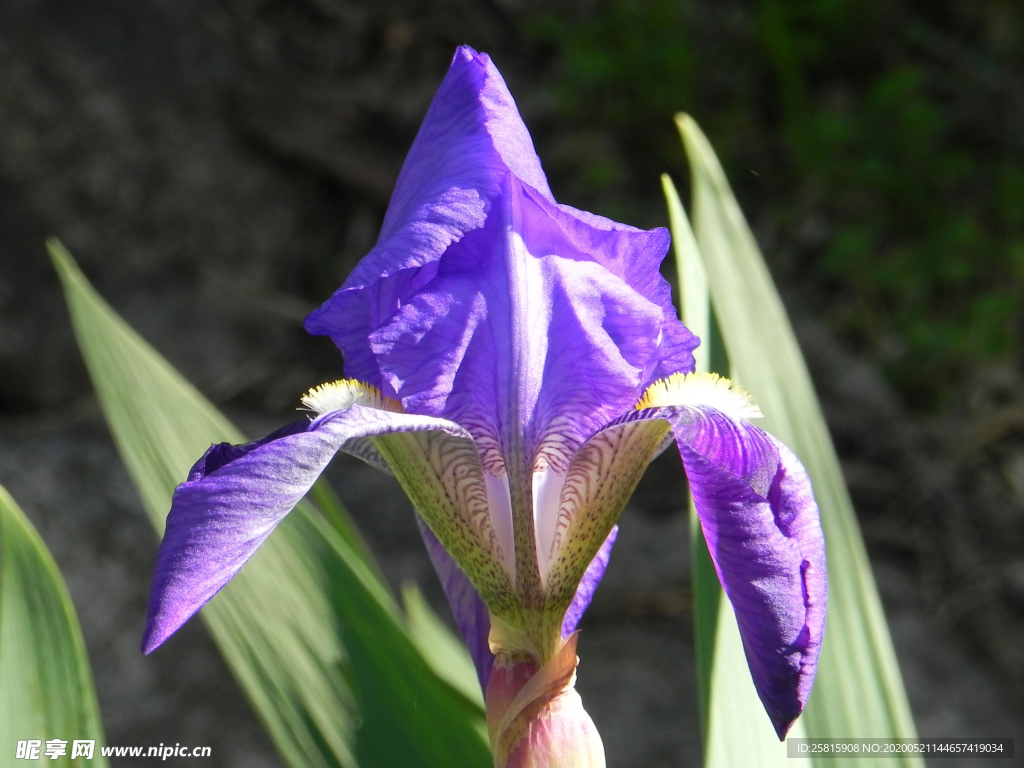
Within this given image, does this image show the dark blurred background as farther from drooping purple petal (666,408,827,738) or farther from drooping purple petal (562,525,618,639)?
drooping purple petal (666,408,827,738)

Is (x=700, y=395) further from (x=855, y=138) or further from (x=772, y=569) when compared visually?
(x=855, y=138)

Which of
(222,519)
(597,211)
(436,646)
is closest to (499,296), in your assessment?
(222,519)

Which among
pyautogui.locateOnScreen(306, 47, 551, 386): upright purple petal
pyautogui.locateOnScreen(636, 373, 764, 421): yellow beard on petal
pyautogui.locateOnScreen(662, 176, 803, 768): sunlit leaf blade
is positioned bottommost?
pyautogui.locateOnScreen(662, 176, 803, 768): sunlit leaf blade

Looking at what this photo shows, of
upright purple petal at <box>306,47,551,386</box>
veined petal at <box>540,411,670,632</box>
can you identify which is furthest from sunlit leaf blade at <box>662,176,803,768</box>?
upright purple petal at <box>306,47,551,386</box>

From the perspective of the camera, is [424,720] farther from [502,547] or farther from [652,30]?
[652,30]

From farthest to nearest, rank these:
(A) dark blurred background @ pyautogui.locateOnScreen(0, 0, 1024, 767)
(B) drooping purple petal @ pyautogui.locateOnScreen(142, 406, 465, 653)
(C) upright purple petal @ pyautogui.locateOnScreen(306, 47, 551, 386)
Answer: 1. (A) dark blurred background @ pyautogui.locateOnScreen(0, 0, 1024, 767)
2. (C) upright purple petal @ pyautogui.locateOnScreen(306, 47, 551, 386)
3. (B) drooping purple petal @ pyautogui.locateOnScreen(142, 406, 465, 653)

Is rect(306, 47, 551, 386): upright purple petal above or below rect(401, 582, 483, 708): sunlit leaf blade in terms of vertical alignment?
above
